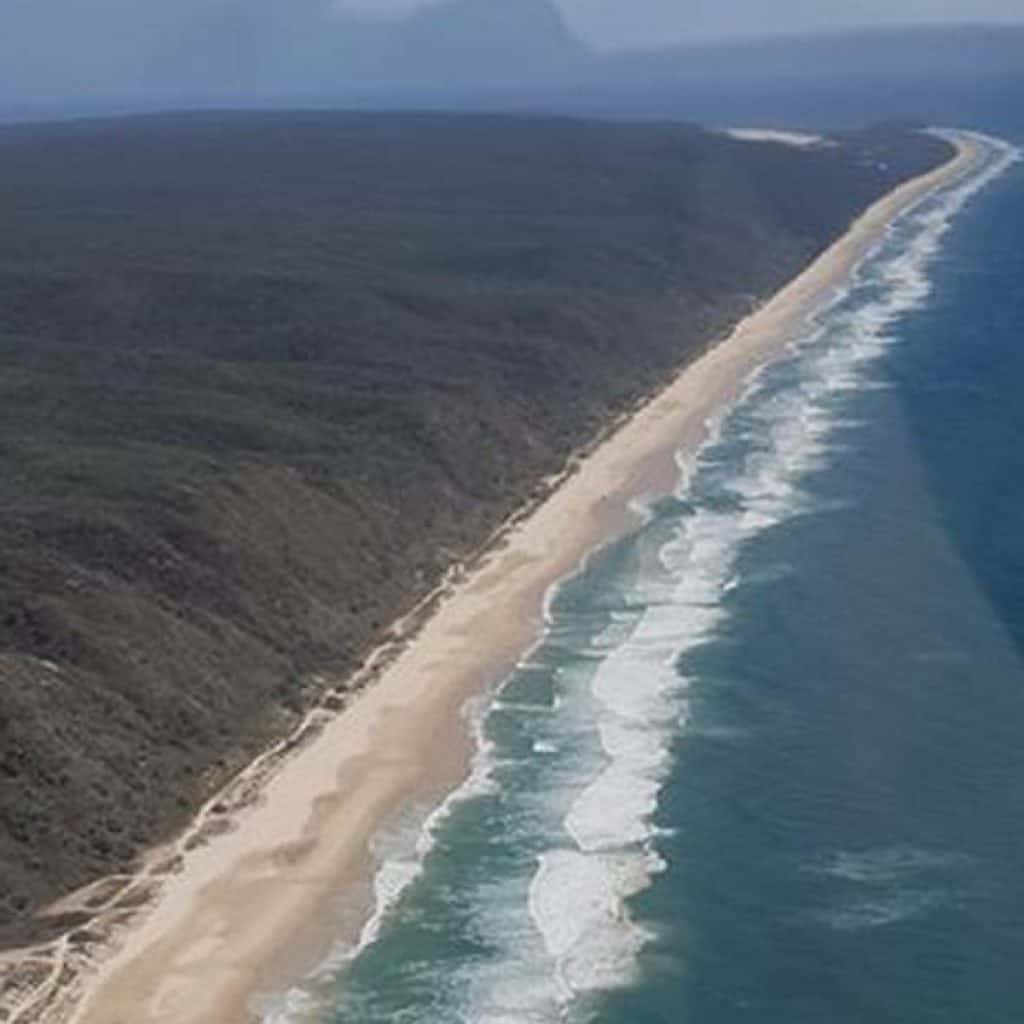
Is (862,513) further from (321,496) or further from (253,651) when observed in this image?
(253,651)

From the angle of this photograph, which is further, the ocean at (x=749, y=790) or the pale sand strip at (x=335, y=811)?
the pale sand strip at (x=335, y=811)

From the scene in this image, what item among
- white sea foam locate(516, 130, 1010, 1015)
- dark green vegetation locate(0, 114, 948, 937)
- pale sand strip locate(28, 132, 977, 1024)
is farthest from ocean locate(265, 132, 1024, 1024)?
dark green vegetation locate(0, 114, 948, 937)

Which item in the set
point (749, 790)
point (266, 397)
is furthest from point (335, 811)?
point (266, 397)

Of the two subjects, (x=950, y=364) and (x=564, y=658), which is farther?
(x=950, y=364)

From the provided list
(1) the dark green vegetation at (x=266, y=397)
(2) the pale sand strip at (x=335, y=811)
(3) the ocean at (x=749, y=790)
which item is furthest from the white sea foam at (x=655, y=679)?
(1) the dark green vegetation at (x=266, y=397)

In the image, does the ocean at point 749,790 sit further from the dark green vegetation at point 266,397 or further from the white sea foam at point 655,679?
the dark green vegetation at point 266,397

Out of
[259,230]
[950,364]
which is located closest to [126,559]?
[950,364]

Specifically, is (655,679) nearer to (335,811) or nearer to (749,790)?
(749,790)
